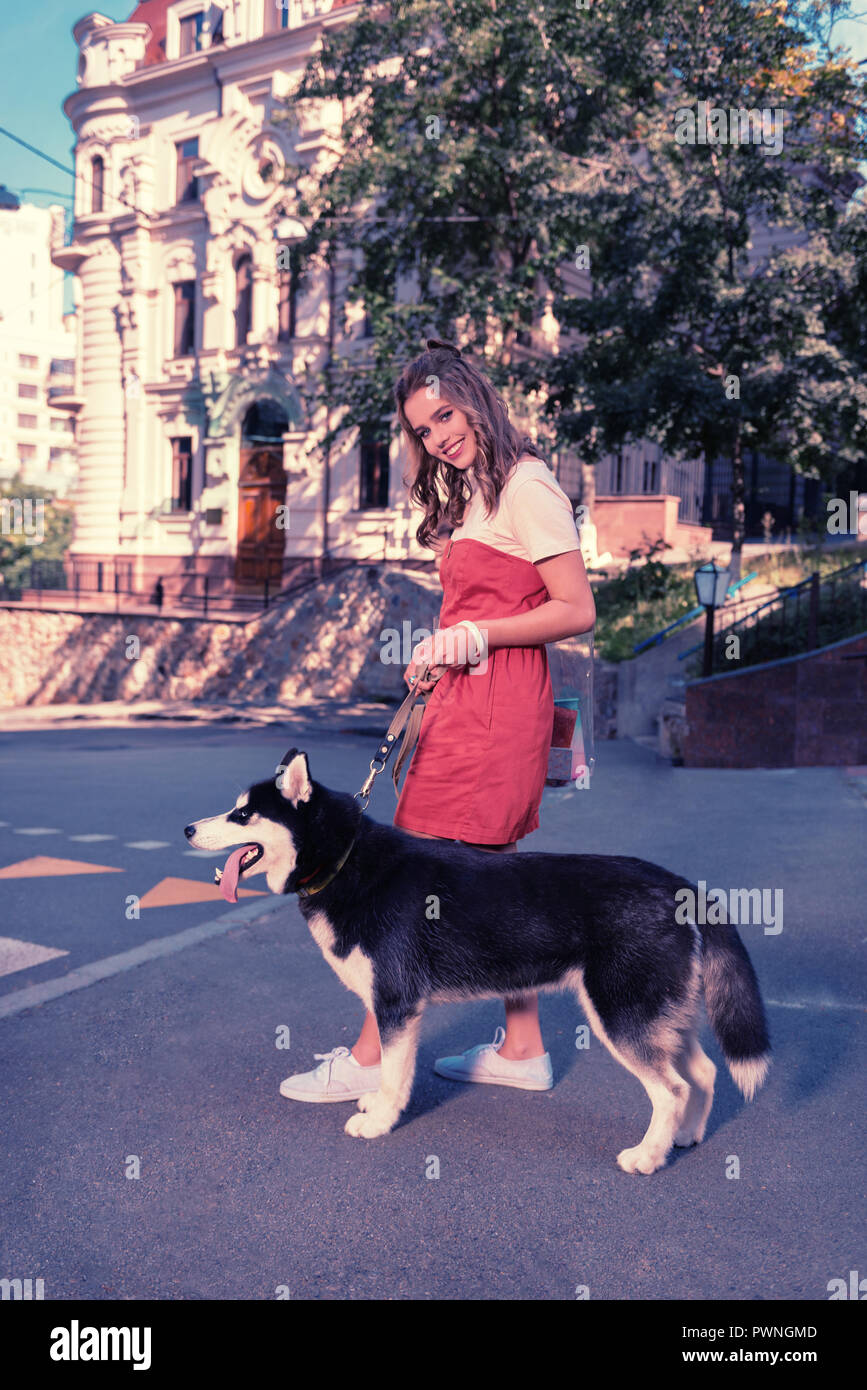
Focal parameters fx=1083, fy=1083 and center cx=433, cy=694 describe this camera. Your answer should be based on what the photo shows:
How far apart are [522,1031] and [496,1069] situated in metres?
0.17

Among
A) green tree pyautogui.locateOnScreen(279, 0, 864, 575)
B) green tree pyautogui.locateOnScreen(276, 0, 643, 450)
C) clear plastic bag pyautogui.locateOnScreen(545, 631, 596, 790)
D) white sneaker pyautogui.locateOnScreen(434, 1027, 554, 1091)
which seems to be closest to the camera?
clear plastic bag pyautogui.locateOnScreen(545, 631, 596, 790)

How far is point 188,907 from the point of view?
6191 mm

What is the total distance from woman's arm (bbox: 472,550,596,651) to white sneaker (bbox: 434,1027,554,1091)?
1563mm

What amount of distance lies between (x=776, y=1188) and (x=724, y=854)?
14.0 ft

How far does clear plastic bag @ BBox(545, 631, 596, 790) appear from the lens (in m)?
3.54

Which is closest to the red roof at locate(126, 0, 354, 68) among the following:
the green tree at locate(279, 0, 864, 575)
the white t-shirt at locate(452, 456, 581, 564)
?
the green tree at locate(279, 0, 864, 575)

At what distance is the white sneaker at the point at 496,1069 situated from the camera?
12.4 ft

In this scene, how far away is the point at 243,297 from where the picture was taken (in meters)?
29.9

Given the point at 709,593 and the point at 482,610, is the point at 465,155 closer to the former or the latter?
the point at 709,593

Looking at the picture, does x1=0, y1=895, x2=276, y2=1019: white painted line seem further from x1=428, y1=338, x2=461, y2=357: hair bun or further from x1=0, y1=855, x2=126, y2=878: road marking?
x1=428, y1=338, x2=461, y2=357: hair bun

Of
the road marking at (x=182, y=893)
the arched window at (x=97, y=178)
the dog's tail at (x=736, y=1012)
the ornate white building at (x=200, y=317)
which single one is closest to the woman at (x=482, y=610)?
the dog's tail at (x=736, y=1012)

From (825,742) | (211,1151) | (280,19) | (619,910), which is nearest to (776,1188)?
(619,910)
